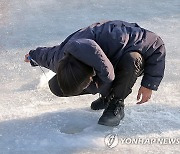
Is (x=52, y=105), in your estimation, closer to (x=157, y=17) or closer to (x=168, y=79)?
(x=168, y=79)

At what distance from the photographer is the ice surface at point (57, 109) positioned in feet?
5.11

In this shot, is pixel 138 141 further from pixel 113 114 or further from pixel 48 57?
pixel 48 57

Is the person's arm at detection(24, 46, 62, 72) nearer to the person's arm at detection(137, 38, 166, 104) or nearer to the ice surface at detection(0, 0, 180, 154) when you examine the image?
the ice surface at detection(0, 0, 180, 154)

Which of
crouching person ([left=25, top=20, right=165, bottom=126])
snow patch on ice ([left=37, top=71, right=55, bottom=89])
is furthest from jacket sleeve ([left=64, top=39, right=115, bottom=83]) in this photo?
snow patch on ice ([left=37, top=71, right=55, bottom=89])

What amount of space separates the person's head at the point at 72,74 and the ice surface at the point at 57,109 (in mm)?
255

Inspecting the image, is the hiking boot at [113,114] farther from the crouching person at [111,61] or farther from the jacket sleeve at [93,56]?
the jacket sleeve at [93,56]

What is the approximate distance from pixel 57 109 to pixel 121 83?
34 cm

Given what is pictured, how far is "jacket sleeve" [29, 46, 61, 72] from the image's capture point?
1.61m

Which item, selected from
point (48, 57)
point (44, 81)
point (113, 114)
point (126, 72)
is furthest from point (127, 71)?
point (44, 81)

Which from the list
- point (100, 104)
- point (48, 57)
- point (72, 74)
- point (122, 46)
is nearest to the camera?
point (72, 74)

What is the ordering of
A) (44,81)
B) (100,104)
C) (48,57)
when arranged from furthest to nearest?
(44,81)
(100,104)
(48,57)

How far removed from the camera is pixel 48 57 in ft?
→ 5.45

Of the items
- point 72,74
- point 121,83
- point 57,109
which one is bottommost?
point 57,109

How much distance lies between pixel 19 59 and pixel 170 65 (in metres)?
0.81
